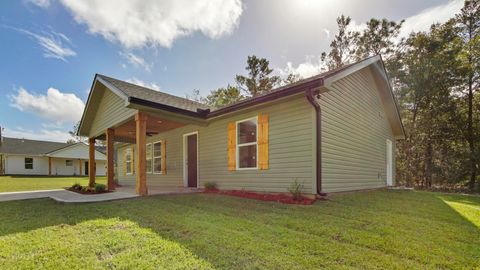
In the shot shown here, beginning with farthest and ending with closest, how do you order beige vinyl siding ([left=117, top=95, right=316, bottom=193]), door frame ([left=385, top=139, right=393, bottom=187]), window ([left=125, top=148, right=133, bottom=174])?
window ([left=125, top=148, right=133, bottom=174])
door frame ([left=385, top=139, right=393, bottom=187])
beige vinyl siding ([left=117, top=95, right=316, bottom=193])

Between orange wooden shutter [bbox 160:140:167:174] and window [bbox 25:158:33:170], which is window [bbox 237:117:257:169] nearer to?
orange wooden shutter [bbox 160:140:167:174]

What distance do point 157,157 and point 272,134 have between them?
6.23 metres

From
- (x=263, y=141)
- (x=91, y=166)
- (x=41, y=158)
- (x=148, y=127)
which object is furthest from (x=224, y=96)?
(x=41, y=158)

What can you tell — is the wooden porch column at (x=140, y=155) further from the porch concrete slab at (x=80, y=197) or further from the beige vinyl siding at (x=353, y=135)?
the beige vinyl siding at (x=353, y=135)

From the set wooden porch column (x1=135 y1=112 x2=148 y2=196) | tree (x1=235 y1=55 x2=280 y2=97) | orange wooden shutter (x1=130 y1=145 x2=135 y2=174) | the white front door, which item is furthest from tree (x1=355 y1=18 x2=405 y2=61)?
wooden porch column (x1=135 y1=112 x2=148 y2=196)

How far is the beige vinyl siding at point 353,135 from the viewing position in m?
6.05

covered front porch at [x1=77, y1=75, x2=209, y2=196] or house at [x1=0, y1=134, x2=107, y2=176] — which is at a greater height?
covered front porch at [x1=77, y1=75, x2=209, y2=196]

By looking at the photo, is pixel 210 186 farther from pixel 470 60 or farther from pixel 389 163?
pixel 470 60

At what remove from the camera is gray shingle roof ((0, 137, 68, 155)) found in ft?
79.2

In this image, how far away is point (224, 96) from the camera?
23.2 metres

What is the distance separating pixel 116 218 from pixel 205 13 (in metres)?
7.96

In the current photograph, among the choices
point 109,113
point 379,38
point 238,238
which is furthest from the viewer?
point 379,38

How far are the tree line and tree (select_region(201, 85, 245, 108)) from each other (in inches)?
429

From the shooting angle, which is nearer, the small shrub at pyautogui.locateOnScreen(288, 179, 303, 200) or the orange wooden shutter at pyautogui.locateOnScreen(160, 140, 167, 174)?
the small shrub at pyautogui.locateOnScreen(288, 179, 303, 200)
